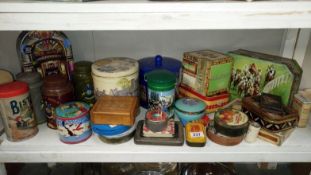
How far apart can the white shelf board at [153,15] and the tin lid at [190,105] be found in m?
0.25

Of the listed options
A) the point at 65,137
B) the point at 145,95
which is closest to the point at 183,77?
the point at 145,95

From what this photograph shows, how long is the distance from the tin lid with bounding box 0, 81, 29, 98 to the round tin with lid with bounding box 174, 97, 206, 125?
1.30ft

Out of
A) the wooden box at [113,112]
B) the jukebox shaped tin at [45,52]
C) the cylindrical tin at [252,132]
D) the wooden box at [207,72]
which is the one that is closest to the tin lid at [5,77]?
the jukebox shaped tin at [45,52]

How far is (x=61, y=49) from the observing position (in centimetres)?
76

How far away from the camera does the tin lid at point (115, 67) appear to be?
650 mm

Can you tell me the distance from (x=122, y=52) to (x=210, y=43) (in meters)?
0.29

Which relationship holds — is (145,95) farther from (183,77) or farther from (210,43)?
(210,43)

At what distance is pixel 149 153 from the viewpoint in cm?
64

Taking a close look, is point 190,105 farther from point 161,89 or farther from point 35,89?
point 35,89

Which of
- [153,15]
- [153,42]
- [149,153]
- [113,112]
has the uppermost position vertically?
[153,15]

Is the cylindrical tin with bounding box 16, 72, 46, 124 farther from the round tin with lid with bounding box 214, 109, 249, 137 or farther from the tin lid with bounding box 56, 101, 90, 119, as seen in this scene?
the round tin with lid with bounding box 214, 109, 249, 137

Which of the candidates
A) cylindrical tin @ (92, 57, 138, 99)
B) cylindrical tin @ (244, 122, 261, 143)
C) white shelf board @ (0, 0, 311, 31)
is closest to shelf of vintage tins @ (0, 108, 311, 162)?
cylindrical tin @ (244, 122, 261, 143)

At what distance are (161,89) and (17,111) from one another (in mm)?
365

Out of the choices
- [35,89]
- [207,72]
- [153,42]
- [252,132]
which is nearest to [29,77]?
[35,89]
